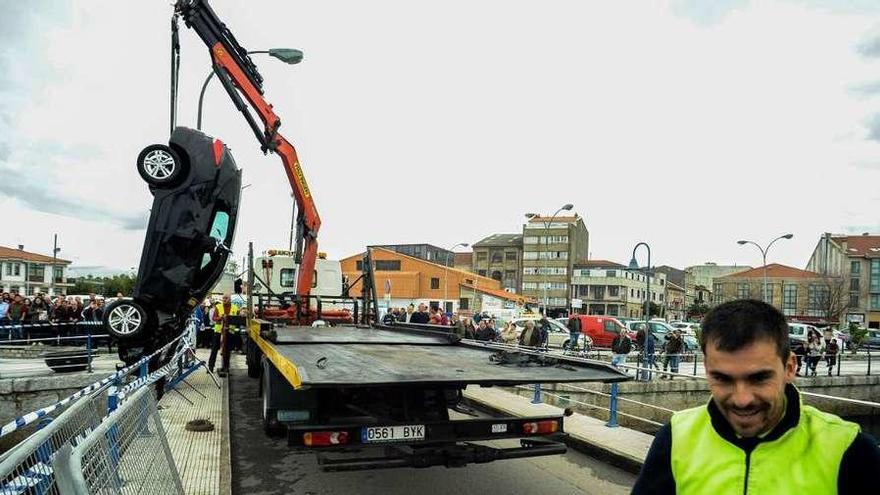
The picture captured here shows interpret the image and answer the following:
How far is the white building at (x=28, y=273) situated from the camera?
72750mm

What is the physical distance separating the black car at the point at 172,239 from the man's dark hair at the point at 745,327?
8.53 m

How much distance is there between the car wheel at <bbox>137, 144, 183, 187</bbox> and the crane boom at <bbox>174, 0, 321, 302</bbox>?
14.9ft

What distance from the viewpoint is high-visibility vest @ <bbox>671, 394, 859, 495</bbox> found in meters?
1.66

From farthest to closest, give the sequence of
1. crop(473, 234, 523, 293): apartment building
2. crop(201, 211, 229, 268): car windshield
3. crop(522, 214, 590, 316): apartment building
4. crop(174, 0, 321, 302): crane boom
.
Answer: crop(473, 234, 523, 293): apartment building → crop(522, 214, 590, 316): apartment building → crop(174, 0, 321, 302): crane boom → crop(201, 211, 229, 268): car windshield

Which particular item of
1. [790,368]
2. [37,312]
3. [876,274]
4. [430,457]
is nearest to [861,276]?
[876,274]

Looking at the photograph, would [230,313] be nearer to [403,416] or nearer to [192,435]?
[192,435]

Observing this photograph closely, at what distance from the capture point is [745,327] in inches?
70.4

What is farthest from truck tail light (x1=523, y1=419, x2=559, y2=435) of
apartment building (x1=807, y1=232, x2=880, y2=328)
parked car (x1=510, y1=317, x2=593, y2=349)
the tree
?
apartment building (x1=807, y1=232, x2=880, y2=328)

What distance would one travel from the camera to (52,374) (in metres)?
11.8

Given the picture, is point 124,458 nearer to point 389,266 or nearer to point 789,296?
point 389,266

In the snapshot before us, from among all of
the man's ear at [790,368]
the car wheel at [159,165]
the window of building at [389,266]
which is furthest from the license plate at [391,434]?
the window of building at [389,266]

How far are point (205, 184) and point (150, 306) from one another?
6.27ft

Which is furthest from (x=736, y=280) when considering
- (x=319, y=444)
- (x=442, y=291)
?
(x=319, y=444)

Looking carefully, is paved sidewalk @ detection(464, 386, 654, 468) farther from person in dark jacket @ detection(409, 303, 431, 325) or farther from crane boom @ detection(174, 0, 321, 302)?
person in dark jacket @ detection(409, 303, 431, 325)
